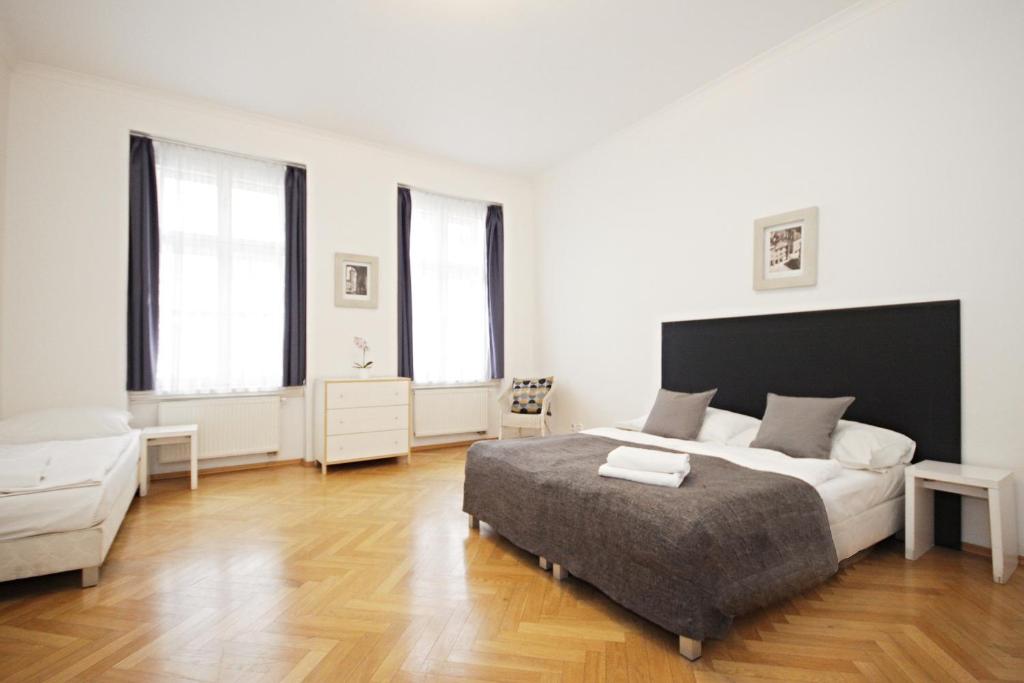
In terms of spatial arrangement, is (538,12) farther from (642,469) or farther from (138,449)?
(138,449)

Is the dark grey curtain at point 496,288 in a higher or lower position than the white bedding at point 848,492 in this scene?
higher

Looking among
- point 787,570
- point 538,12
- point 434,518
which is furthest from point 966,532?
point 538,12

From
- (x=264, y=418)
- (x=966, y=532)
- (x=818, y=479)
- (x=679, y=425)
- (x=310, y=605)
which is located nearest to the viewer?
(x=310, y=605)

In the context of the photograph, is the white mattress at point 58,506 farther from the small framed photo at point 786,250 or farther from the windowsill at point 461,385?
the small framed photo at point 786,250

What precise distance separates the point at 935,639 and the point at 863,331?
1.76 meters

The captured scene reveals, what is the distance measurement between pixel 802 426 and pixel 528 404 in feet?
9.14

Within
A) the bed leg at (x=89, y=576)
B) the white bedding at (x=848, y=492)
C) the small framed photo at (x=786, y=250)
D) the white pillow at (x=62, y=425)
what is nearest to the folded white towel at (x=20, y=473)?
the bed leg at (x=89, y=576)

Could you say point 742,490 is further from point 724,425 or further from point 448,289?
point 448,289

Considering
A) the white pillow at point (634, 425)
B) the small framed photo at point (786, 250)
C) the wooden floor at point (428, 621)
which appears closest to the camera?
the wooden floor at point (428, 621)

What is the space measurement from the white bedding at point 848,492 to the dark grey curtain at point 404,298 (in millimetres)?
3253

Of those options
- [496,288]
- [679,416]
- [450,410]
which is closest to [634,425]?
[679,416]

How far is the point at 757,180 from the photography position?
3621 millimetres

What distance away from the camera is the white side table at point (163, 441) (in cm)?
362

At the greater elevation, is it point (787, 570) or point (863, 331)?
point (863, 331)
